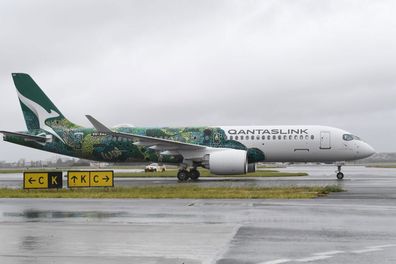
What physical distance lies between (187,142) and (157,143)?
2762 millimetres

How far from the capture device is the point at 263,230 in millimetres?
10828

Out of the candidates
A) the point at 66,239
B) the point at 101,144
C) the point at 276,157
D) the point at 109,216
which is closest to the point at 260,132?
the point at 276,157

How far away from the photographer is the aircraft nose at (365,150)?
1328 inches

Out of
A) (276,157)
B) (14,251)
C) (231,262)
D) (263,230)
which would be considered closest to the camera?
(231,262)

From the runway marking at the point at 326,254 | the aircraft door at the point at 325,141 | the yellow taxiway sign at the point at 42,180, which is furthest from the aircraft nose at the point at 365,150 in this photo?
the runway marking at the point at 326,254

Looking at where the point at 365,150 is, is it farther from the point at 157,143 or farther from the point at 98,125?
the point at 98,125

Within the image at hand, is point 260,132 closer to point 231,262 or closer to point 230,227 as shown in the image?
point 230,227

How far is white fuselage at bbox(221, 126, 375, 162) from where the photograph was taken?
110 feet

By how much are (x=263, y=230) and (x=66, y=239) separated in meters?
4.02

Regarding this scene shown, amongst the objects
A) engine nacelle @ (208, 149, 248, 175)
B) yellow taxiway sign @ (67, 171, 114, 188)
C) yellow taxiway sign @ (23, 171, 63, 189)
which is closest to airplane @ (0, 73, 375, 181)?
engine nacelle @ (208, 149, 248, 175)

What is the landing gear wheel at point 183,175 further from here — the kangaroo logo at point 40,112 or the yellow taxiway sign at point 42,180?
the yellow taxiway sign at point 42,180

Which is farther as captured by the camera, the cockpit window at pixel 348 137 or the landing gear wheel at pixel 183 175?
the landing gear wheel at pixel 183 175

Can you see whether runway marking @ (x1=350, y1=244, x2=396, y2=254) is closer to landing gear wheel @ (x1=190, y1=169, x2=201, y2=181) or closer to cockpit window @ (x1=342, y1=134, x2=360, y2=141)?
cockpit window @ (x1=342, y1=134, x2=360, y2=141)

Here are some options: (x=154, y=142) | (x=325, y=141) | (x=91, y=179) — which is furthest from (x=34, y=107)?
(x=325, y=141)
